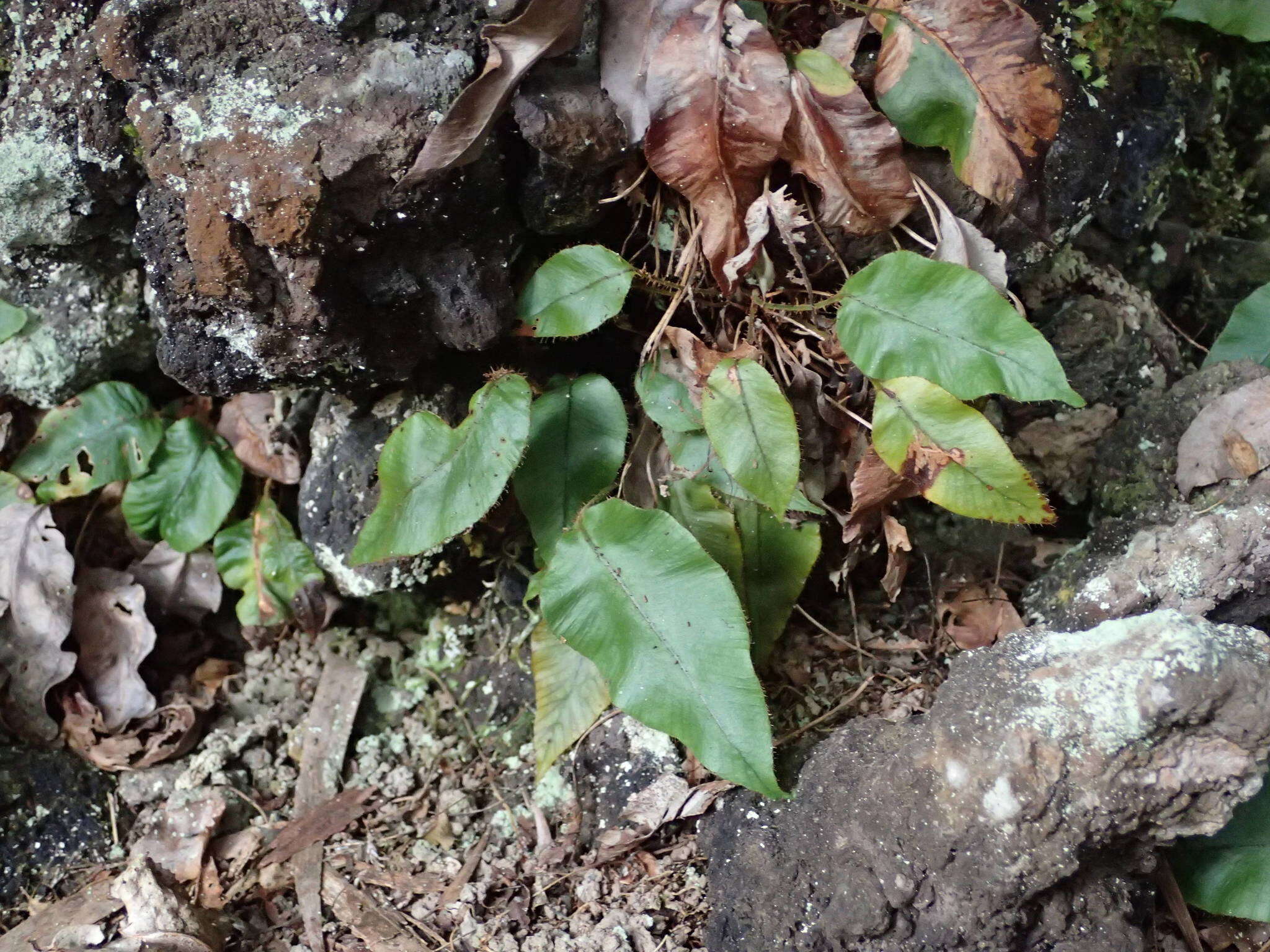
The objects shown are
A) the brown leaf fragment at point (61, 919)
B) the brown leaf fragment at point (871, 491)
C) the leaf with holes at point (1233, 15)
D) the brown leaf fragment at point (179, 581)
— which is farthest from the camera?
the brown leaf fragment at point (179, 581)

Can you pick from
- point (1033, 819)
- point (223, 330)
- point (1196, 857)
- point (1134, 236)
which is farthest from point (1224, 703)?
point (223, 330)

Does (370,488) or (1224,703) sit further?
(370,488)

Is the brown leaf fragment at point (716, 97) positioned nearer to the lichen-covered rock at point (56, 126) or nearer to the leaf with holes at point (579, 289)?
the leaf with holes at point (579, 289)

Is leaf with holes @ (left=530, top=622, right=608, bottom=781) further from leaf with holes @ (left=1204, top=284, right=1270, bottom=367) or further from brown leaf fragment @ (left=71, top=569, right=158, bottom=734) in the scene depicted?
leaf with holes @ (left=1204, top=284, right=1270, bottom=367)

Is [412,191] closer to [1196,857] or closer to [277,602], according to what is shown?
[277,602]

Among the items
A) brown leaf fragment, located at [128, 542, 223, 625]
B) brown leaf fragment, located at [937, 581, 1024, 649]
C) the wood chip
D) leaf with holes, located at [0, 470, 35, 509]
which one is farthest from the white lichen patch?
leaf with holes, located at [0, 470, 35, 509]

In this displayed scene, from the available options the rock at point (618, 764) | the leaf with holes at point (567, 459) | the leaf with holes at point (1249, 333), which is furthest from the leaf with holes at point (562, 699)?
the leaf with holes at point (1249, 333)

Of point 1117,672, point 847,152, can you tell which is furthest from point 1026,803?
point 847,152
